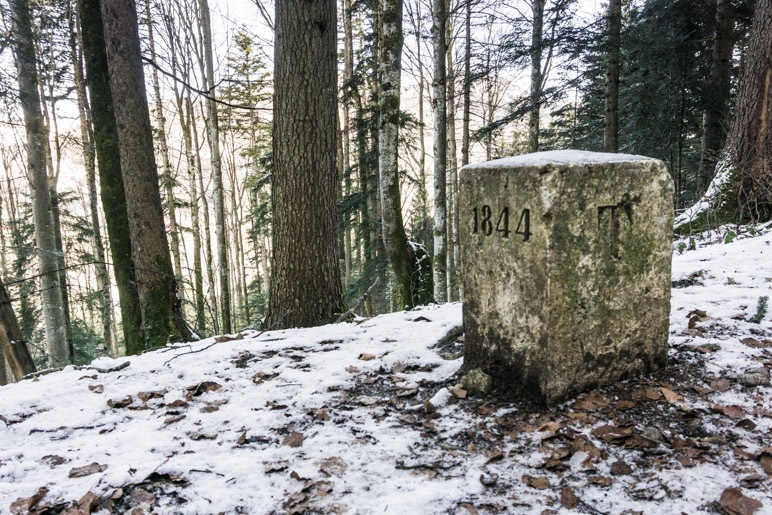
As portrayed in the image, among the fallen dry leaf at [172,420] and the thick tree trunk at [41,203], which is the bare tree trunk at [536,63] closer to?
the fallen dry leaf at [172,420]

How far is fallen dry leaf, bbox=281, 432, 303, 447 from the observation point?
226 cm

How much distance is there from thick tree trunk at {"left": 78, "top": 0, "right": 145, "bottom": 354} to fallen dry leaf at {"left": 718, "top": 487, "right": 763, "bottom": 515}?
6046 millimetres

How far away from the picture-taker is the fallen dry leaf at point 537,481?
5.97 ft

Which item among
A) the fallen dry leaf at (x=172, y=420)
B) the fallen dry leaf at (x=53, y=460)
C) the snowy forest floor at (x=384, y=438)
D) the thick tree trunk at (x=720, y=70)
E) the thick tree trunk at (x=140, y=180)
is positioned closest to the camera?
the snowy forest floor at (x=384, y=438)

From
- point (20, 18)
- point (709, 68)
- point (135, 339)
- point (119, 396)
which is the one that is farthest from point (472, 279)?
point (709, 68)

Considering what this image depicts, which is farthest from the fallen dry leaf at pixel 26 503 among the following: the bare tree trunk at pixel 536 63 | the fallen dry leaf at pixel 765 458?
the bare tree trunk at pixel 536 63

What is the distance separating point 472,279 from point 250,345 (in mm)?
2231

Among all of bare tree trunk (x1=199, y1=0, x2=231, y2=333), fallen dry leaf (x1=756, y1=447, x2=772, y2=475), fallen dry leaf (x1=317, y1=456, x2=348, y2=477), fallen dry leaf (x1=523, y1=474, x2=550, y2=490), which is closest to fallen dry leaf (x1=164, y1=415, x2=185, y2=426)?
fallen dry leaf (x1=317, y1=456, x2=348, y2=477)

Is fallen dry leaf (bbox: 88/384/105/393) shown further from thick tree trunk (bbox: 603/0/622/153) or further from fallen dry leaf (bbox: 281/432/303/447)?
thick tree trunk (bbox: 603/0/622/153)

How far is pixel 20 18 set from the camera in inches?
320

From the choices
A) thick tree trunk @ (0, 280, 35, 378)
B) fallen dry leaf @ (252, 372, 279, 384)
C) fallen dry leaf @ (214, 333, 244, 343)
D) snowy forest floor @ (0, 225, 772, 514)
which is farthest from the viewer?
thick tree trunk @ (0, 280, 35, 378)

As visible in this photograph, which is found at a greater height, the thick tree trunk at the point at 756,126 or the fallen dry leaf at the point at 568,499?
the thick tree trunk at the point at 756,126

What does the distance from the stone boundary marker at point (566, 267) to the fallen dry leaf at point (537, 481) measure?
0.54m

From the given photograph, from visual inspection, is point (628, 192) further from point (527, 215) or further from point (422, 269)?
point (422, 269)
